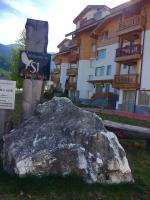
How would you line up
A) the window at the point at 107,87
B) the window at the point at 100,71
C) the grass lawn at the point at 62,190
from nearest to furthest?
the grass lawn at the point at 62,190, the window at the point at 107,87, the window at the point at 100,71

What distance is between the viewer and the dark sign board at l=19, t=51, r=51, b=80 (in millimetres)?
8680

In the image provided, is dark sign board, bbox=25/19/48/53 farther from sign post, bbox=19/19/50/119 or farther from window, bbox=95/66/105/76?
window, bbox=95/66/105/76

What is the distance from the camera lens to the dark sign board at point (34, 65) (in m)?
8.68

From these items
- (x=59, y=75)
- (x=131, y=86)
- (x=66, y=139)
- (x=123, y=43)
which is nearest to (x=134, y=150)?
(x=66, y=139)

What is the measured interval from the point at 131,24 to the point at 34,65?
111 ft

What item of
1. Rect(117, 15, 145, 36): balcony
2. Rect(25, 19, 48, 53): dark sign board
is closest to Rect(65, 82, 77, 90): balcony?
Rect(117, 15, 145, 36): balcony

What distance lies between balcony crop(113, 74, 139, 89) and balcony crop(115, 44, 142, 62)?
176cm

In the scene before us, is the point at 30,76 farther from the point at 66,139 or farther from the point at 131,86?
the point at 131,86

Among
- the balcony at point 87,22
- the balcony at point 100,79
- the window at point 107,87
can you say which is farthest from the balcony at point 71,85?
the window at point 107,87

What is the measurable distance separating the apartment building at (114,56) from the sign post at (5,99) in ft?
103

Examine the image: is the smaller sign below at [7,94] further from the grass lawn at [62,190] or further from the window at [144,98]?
the window at [144,98]

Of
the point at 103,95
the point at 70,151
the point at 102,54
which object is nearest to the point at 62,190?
the point at 70,151

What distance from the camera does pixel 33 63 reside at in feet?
28.6

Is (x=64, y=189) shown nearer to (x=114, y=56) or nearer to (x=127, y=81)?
(x=127, y=81)
